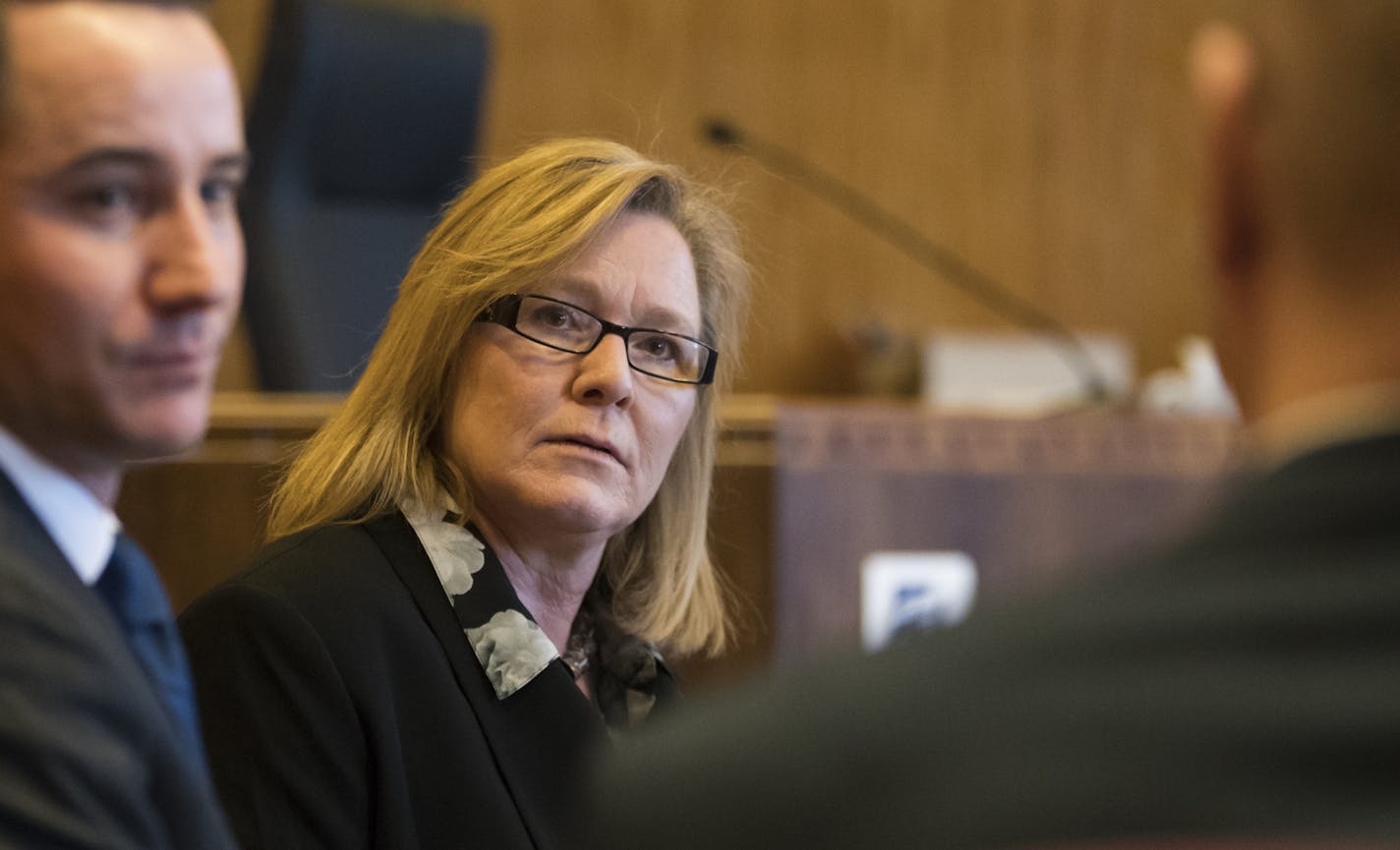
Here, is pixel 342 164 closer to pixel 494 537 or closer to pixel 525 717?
pixel 494 537

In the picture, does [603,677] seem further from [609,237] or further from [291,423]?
[291,423]

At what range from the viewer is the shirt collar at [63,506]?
751 mm

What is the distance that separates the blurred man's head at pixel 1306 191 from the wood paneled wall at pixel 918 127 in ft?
14.4

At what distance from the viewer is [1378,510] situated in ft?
1.59

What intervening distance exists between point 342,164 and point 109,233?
317 cm

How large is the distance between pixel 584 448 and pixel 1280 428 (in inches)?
42.8

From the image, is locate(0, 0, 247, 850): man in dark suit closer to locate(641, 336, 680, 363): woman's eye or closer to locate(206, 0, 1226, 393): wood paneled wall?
locate(641, 336, 680, 363): woman's eye

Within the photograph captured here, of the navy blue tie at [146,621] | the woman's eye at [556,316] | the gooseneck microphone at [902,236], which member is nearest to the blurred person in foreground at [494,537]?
the woman's eye at [556,316]

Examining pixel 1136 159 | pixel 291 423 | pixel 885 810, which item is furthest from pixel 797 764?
pixel 1136 159

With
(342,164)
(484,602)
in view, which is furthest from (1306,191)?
(342,164)

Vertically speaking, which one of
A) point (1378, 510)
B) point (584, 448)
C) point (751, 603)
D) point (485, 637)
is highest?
point (1378, 510)

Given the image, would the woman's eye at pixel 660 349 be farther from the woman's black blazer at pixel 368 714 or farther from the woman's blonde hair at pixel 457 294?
the woman's black blazer at pixel 368 714

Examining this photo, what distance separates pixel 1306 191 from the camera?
541 mm

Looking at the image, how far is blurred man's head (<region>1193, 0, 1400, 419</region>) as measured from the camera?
526 mm
